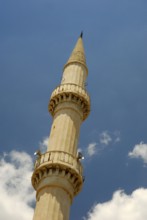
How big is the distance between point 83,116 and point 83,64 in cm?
649

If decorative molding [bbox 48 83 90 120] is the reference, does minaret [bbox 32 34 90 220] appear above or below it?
below

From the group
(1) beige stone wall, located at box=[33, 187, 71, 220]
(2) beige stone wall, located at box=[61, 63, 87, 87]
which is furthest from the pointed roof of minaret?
(1) beige stone wall, located at box=[33, 187, 71, 220]

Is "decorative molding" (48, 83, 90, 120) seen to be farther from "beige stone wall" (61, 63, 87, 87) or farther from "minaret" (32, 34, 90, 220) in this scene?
"beige stone wall" (61, 63, 87, 87)

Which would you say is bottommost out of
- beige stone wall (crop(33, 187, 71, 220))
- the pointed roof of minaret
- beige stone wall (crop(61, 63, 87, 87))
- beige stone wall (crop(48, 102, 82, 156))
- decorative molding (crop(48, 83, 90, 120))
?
beige stone wall (crop(33, 187, 71, 220))

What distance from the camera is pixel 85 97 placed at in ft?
119

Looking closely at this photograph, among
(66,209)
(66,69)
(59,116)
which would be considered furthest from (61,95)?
(66,209)

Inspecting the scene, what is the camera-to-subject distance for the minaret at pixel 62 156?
1122 inches

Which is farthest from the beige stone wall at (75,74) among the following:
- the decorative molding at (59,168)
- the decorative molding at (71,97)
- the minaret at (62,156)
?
the decorative molding at (59,168)

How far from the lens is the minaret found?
28.5 m

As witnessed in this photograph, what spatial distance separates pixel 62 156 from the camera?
100 feet

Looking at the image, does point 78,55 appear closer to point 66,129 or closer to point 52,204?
point 66,129

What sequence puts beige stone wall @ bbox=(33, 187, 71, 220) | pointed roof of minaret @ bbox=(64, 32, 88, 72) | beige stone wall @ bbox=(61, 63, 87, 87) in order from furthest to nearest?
pointed roof of minaret @ bbox=(64, 32, 88, 72)
beige stone wall @ bbox=(61, 63, 87, 87)
beige stone wall @ bbox=(33, 187, 71, 220)

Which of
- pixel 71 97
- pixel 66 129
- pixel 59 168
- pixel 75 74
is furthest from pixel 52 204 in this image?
pixel 75 74

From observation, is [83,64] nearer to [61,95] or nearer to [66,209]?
[61,95]
